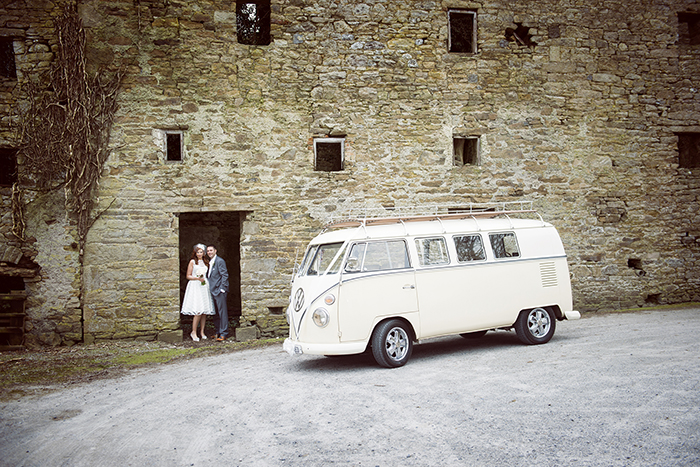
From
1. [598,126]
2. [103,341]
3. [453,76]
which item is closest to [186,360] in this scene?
[103,341]

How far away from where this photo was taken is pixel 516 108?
35.7ft

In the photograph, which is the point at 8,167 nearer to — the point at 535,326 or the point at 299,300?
the point at 299,300

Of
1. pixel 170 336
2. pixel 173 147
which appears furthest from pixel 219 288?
pixel 173 147

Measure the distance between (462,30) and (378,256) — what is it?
746 centimetres

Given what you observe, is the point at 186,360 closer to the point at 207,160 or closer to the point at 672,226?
the point at 207,160

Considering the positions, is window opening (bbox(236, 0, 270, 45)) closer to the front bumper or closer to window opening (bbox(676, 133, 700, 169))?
the front bumper

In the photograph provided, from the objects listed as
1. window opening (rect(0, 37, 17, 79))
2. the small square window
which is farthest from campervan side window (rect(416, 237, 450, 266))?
window opening (rect(0, 37, 17, 79))

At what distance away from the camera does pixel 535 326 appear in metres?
7.52

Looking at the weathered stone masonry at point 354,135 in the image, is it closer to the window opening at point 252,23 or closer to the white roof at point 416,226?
the white roof at point 416,226

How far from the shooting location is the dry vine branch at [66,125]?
920 centimetres

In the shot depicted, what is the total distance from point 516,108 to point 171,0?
758cm

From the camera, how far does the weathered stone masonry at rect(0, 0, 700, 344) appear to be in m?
9.40

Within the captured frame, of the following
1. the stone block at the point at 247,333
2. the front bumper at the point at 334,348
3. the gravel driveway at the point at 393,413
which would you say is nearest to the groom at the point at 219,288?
the stone block at the point at 247,333

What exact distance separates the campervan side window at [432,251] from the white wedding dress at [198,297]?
190 inches
